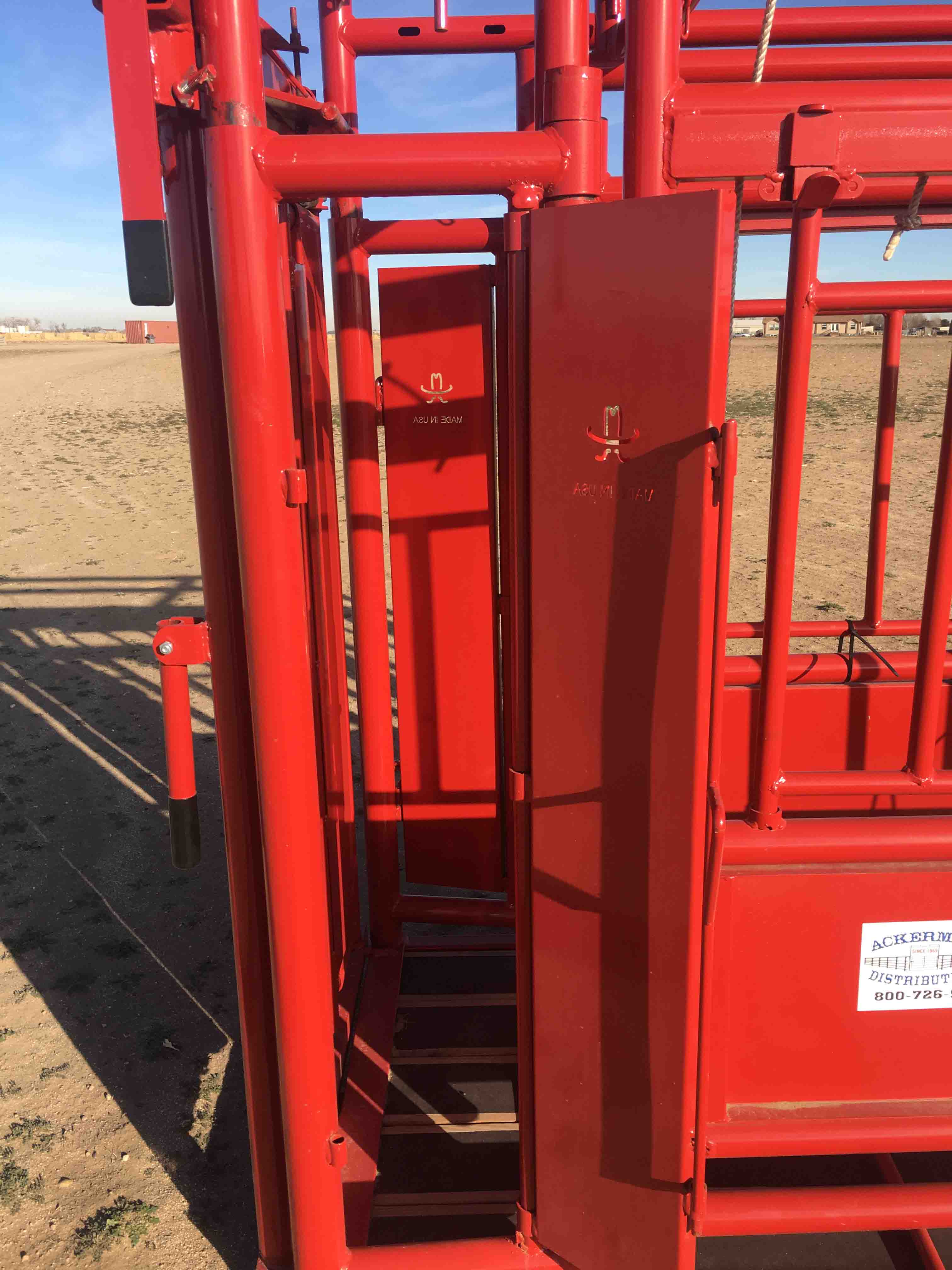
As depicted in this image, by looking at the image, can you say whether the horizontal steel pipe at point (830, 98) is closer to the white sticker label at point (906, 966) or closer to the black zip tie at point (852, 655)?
the white sticker label at point (906, 966)

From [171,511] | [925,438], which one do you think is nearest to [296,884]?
[171,511]

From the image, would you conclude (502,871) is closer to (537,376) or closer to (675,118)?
(537,376)

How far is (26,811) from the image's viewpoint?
552 cm

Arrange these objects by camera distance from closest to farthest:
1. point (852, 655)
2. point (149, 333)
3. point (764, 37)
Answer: point (764, 37) → point (852, 655) → point (149, 333)

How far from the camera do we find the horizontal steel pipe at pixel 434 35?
3.22 metres

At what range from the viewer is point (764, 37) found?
5.33 feet

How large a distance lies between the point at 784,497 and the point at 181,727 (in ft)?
4.65

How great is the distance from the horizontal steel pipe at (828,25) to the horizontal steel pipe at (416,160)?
1510mm

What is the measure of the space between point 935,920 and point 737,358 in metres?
37.0

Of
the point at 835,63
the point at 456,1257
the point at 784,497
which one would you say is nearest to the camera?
the point at 784,497

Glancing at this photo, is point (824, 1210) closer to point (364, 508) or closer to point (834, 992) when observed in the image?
point (834, 992)

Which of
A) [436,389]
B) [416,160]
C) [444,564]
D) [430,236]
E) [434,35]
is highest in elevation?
[434,35]

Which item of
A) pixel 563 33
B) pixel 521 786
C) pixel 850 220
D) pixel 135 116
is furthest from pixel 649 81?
pixel 850 220

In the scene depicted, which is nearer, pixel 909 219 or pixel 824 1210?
pixel 909 219
